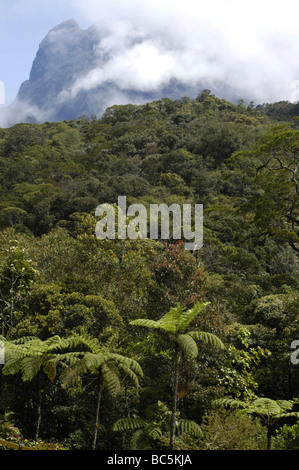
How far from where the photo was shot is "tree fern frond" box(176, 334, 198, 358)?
4.60 meters

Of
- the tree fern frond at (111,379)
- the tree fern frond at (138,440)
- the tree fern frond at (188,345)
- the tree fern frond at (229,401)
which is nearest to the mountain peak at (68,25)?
the tree fern frond at (111,379)

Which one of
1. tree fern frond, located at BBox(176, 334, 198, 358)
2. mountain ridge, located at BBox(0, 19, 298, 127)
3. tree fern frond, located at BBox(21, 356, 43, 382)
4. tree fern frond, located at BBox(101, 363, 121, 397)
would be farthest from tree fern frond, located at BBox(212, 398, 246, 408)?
mountain ridge, located at BBox(0, 19, 298, 127)

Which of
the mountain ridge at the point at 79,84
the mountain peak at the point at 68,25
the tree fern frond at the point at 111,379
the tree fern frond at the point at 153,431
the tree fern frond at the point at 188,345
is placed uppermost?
the mountain peak at the point at 68,25

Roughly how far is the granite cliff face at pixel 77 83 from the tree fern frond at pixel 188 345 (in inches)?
3744

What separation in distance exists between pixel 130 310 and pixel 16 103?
133m

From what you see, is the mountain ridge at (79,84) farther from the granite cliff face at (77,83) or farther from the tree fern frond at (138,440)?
the tree fern frond at (138,440)

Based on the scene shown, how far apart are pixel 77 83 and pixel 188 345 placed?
422 feet

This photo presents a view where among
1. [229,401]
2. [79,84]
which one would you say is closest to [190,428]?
[229,401]

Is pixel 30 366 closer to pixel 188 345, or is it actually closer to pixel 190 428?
pixel 188 345

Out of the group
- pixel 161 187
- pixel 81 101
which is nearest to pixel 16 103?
pixel 81 101

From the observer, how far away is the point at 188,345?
15.3ft

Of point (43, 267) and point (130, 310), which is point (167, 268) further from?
point (43, 267)

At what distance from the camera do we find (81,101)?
4397 inches

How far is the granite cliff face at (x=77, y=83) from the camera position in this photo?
10781 cm
